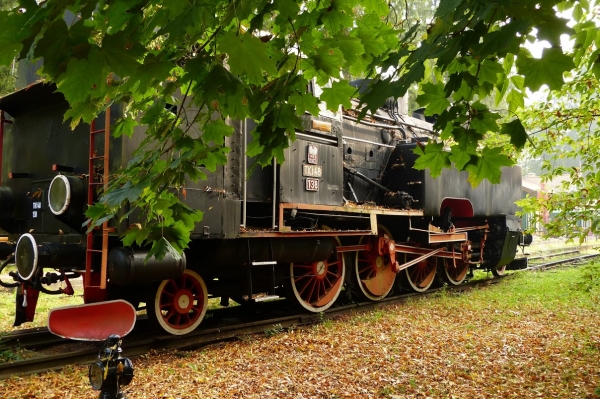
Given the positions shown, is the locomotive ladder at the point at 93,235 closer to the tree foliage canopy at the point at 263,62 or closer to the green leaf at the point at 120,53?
the tree foliage canopy at the point at 263,62

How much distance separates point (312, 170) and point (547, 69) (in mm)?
A: 4753

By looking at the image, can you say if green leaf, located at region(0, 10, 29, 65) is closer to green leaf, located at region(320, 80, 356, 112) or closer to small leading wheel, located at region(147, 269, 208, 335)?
green leaf, located at region(320, 80, 356, 112)

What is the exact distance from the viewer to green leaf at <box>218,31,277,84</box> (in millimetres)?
1795

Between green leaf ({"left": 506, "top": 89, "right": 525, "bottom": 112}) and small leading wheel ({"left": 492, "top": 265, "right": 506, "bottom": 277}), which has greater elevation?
green leaf ({"left": 506, "top": 89, "right": 525, "bottom": 112})

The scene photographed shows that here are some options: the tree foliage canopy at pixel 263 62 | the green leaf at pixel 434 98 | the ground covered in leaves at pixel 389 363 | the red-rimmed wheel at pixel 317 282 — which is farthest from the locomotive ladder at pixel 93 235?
the green leaf at pixel 434 98

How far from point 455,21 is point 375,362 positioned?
376 centimetres

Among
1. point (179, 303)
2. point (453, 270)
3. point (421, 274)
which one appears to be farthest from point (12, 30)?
point (453, 270)

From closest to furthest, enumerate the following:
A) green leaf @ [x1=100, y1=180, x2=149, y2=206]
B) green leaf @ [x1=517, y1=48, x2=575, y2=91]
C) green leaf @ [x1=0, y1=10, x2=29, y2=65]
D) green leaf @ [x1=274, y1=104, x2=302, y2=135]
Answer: green leaf @ [x1=0, y1=10, x2=29, y2=65] < green leaf @ [x1=517, y1=48, x2=575, y2=91] < green leaf @ [x1=100, y1=180, x2=149, y2=206] < green leaf @ [x1=274, y1=104, x2=302, y2=135]

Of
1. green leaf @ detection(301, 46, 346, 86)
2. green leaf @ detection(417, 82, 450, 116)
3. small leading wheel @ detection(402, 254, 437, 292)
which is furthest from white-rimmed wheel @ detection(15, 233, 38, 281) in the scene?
small leading wheel @ detection(402, 254, 437, 292)

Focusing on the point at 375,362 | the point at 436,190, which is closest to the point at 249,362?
the point at 375,362

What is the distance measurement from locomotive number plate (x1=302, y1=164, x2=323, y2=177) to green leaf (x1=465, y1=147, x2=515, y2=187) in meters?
3.95

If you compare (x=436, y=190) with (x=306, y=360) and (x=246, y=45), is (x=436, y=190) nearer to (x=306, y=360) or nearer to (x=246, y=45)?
(x=306, y=360)

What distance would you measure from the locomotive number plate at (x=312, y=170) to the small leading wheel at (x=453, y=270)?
4.56m

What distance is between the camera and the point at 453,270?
10648 millimetres
